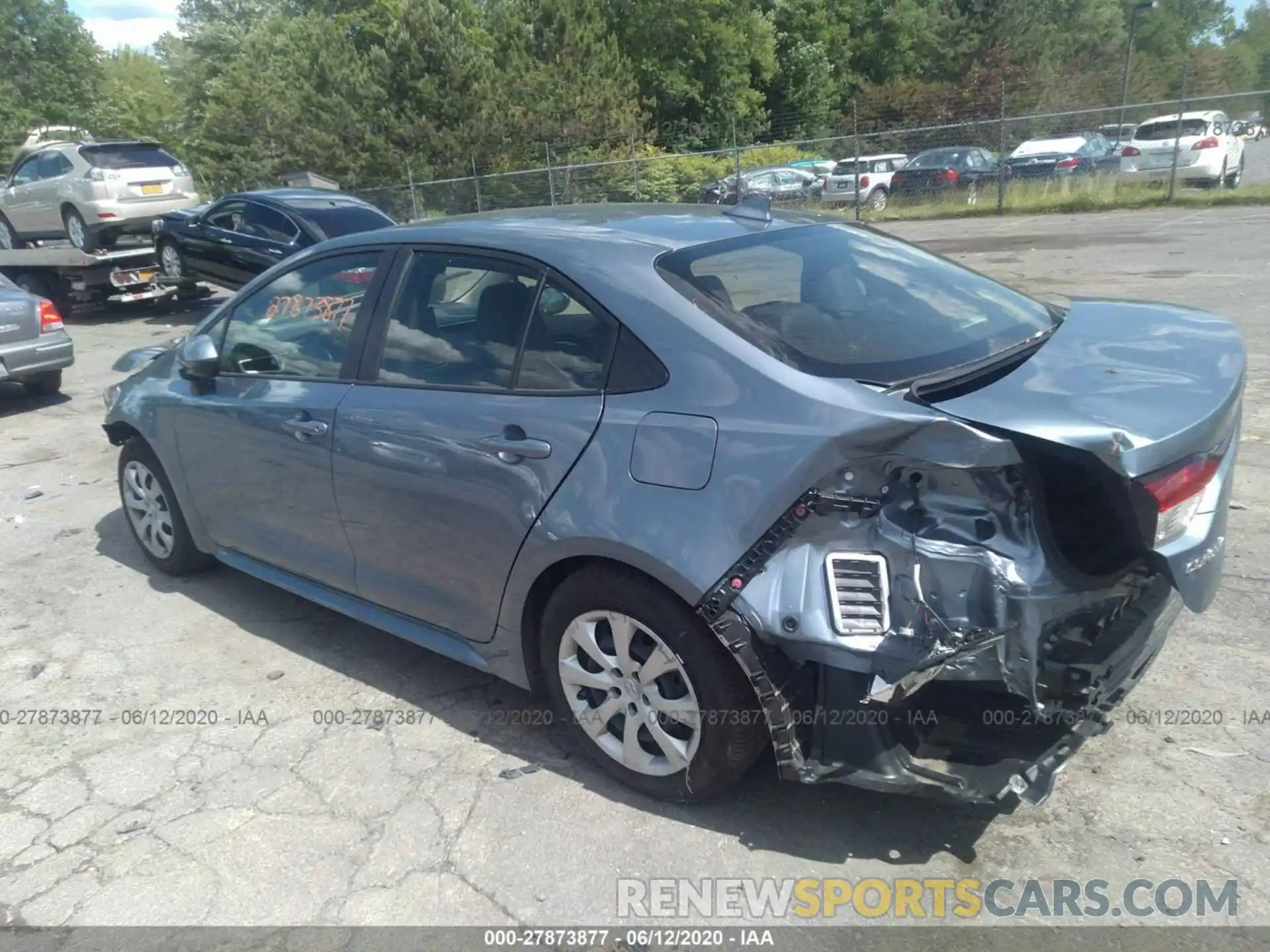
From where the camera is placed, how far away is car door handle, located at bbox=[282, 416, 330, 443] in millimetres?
3814

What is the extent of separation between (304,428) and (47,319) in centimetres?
686

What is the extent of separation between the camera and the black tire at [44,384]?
969 cm

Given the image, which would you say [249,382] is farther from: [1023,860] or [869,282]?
[1023,860]

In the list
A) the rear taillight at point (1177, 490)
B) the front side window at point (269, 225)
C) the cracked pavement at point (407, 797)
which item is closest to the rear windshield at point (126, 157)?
the front side window at point (269, 225)

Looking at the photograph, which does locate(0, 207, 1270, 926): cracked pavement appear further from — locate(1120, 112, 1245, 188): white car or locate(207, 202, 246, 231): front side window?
locate(1120, 112, 1245, 188): white car

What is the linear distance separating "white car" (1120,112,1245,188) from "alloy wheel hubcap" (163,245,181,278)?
719 inches

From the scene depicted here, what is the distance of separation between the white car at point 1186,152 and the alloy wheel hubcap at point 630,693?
21.2m

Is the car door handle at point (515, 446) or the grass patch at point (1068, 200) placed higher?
the car door handle at point (515, 446)

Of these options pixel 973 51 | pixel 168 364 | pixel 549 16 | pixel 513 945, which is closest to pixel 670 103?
pixel 549 16

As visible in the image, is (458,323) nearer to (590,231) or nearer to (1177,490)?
(590,231)

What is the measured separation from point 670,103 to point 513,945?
42.4 metres

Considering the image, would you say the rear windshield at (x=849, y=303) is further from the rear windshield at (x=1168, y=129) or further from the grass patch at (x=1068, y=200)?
the rear windshield at (x=1168, y=129)

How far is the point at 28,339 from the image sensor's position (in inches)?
355

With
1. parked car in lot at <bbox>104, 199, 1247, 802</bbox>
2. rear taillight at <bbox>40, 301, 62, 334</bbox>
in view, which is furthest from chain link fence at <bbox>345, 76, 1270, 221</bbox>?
parked car in lot at <bbox>104, 199, 1247, 802</bbox>
